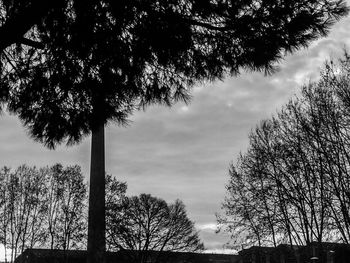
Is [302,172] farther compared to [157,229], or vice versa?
[157,229]

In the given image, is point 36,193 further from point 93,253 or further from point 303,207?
point 93,253

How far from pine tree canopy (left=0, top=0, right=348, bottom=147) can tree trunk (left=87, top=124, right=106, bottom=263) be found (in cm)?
275

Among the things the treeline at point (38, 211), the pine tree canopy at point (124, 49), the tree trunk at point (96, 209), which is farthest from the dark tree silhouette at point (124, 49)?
the treeline at point (38, 211)

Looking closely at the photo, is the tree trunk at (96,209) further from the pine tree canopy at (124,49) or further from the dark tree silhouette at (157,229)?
the dark tree silhouette at (157,229)

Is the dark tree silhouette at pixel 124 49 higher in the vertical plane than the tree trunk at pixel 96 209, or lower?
higher

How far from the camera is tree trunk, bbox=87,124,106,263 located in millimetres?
7875

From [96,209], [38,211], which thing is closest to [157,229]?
[38,211]

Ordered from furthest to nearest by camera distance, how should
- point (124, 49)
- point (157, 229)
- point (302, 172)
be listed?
point (157, 229) → point (302, 172) → point (124, 49)

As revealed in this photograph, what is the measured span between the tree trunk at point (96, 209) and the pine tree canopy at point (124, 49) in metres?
2.75

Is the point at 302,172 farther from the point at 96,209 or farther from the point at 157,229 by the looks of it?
the point at 157,229

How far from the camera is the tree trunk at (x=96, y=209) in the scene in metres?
7.88

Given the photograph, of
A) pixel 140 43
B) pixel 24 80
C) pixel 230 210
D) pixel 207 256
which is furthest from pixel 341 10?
pixel 207 256

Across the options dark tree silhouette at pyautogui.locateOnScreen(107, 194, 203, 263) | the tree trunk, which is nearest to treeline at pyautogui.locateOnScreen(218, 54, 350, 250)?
the tree trunk

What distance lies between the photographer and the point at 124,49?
13.8 feet
